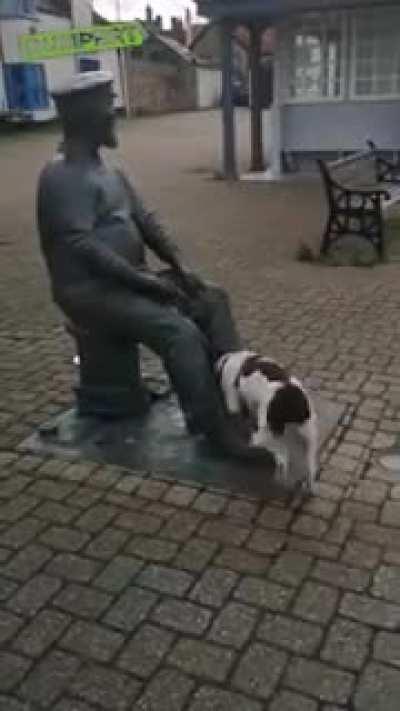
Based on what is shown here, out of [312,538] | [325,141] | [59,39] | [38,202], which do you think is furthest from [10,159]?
[312,538]

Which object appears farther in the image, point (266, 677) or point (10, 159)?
point (10, 159)

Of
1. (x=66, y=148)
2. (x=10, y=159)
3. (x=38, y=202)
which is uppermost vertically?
(x=66, y=148)

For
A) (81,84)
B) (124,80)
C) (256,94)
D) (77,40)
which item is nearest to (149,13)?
(124,80)

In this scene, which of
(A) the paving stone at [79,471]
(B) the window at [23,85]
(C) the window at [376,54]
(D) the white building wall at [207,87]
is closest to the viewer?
(A) the paving stone at [79,471]

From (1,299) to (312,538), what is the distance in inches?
185

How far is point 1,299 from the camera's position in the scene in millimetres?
6980

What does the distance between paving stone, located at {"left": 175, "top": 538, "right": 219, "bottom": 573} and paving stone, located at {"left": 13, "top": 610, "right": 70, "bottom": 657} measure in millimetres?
509

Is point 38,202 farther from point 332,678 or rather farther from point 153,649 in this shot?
point 332,678

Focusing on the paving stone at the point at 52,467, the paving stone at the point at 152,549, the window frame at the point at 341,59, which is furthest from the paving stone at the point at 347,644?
the window frame at the point at 341,59

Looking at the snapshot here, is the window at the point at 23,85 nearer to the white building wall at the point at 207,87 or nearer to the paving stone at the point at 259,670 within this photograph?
the white building wall at the point at 207,87

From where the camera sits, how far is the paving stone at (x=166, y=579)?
9.14 ft

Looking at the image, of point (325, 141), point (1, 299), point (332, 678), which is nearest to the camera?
point (332, 678)

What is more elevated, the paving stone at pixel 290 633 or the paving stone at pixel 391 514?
the paving stone at pixel 290 633

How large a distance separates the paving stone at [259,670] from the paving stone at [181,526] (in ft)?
2.33
